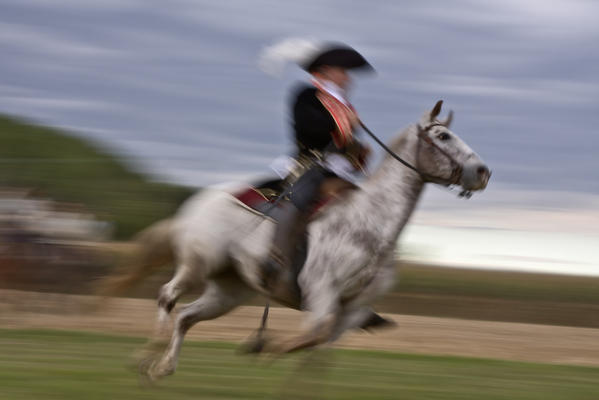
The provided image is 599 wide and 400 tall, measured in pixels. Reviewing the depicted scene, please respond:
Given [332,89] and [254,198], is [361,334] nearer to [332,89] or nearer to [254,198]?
[254,198]

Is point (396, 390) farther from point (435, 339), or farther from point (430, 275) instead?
point (430, 275)

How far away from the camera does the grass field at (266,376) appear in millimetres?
8094

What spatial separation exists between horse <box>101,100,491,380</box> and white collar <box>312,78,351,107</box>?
484 millimetres

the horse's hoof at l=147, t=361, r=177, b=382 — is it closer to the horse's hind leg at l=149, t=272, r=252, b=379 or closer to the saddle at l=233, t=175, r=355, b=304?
the horse's hind leg at l=149, t=272, r=252, b=379

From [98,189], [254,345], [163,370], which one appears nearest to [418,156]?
[254,345]

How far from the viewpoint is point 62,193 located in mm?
21391

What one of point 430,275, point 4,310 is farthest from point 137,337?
point 430,275

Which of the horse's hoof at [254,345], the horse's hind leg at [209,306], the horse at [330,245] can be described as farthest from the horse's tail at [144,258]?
the horse's hoof at [254,345]

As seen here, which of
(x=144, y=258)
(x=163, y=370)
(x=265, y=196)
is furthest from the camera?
(x=144, y=258)

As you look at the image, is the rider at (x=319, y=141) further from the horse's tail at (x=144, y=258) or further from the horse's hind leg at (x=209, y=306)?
the horse's tail at (x=144, y=258)

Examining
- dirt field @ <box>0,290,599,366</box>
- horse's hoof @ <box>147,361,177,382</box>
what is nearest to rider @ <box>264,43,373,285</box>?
horse's hoof @ <box>147,361,177,382</box>

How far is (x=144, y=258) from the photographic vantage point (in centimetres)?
873

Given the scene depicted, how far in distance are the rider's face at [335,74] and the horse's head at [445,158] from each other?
0.65 metres

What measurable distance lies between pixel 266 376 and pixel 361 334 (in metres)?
6.97
